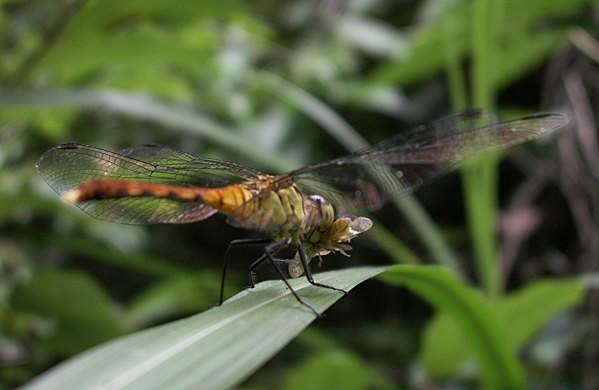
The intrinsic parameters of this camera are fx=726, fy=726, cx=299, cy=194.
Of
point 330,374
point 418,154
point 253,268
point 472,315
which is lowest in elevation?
point 330,374

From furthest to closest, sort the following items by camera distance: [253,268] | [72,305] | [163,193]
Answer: [72,305], [253,268], [163,193]

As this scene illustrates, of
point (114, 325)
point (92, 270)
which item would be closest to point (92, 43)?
point (114, 325)

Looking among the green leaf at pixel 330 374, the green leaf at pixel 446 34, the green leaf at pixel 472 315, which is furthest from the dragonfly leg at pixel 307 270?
the green leaf at pixel 446 34

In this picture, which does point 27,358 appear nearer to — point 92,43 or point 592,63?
point 92,43

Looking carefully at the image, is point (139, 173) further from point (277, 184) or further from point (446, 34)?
point (446, 34)

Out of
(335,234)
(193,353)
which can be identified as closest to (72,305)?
(335,234)

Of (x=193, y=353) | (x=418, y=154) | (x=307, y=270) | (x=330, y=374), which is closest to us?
(x=193, y=353)

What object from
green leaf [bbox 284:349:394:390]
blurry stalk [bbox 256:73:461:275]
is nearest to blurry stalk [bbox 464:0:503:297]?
blurry stalk [bbox 256:73:461:275]

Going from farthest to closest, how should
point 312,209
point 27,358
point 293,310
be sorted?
1. point 27,358
2. point 312,209
3. point 293,310
